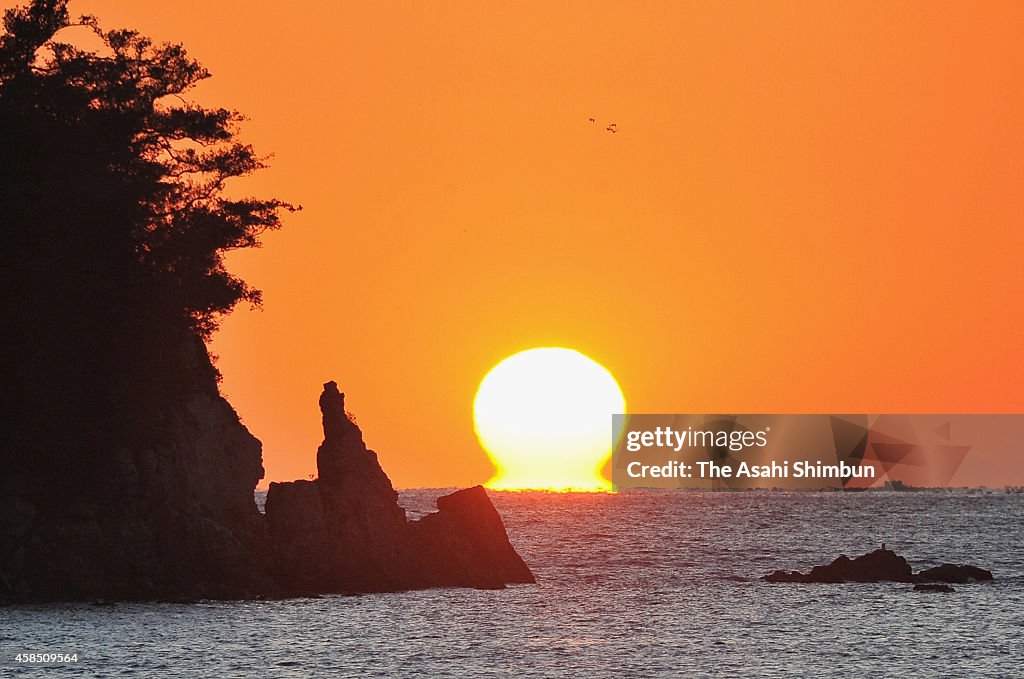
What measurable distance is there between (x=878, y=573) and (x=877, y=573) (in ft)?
0.22

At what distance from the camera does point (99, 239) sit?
70.6 meters

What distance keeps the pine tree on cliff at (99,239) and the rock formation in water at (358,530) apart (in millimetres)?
8139

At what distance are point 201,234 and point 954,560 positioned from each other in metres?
73.7

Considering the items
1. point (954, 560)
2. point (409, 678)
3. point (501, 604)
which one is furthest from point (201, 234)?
point (954, 560)

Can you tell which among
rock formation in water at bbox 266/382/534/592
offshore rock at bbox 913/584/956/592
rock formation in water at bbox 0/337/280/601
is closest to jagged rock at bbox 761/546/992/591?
offshore rock at bbox 913/584/956/592

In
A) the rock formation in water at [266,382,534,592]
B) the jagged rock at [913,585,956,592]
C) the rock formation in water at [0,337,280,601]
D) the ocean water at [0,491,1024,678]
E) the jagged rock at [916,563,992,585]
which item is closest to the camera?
the ocean water at [0,491,1024,678]

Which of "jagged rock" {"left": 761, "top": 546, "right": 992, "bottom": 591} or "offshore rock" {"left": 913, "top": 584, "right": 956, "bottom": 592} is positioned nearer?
"offshore rock" {"left": 913, "top": 584, "right": 956, "bottom": 592}

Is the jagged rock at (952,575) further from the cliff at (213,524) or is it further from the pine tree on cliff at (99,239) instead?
the pine tree on cliff at (99,239)

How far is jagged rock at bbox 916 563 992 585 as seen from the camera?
93.9m

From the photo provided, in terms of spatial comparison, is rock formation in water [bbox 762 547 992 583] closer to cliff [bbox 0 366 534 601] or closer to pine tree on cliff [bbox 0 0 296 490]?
cliff [bbox 0 366 534 601]

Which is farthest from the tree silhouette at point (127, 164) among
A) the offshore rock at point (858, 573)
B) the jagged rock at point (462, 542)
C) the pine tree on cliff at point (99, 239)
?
the offshore rock at point (858, 573)

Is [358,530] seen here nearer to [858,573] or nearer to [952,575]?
[858,573]

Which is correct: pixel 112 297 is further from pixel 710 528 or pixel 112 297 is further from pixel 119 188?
pixel 710 528

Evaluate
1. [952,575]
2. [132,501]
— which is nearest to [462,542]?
[132,501]
